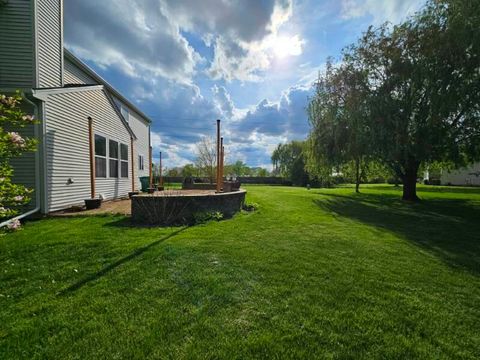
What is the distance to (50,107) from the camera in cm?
716

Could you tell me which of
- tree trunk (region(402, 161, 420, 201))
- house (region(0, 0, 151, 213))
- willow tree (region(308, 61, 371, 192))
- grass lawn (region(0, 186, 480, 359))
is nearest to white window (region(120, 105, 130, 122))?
house (region(0, 0, 151, 213))

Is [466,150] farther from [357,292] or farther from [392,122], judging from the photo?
[357,292]

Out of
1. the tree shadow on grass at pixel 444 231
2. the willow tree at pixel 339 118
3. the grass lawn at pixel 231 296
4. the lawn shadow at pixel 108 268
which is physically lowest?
the tree shadow on grass at pixel 444 231

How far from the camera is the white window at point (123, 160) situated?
39.7 feet

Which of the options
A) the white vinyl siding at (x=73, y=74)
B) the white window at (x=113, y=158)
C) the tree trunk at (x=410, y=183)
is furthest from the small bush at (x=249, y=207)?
the tree trunk at (x=410, y=183)

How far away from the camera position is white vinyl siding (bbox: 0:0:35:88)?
690 cm

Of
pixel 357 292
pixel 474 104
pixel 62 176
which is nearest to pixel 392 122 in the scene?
pixel 474 104

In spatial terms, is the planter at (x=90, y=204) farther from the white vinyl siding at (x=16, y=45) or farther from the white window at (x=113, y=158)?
the white vinyl siding at (x=16, y=45)

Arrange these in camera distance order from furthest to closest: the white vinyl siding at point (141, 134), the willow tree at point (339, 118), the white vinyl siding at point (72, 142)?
the white vinyl siding at point (141, 134) → the willow tree at point (339, 118) → the white vinyl siding at point (72, 142)

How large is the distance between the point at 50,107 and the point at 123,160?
5.26 metres

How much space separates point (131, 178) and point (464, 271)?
→ 1306 centimetres

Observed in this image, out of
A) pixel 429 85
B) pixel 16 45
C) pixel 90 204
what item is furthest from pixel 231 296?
pixel 429 85

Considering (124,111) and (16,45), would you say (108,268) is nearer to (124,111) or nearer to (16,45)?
(16,45)

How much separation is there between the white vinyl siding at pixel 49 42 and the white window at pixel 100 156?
2.40 meters
